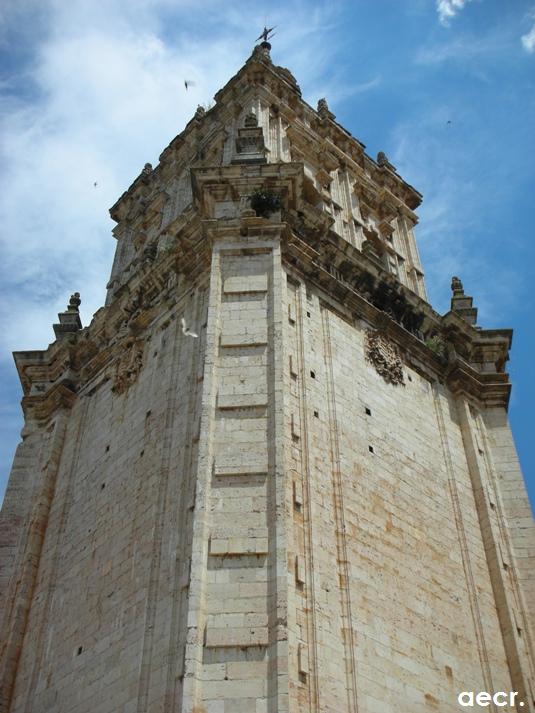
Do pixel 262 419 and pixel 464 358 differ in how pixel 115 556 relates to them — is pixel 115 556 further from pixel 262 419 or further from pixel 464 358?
pixel 464 358

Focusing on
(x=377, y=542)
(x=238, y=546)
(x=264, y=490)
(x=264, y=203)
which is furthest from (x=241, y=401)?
(x=264, y=203)

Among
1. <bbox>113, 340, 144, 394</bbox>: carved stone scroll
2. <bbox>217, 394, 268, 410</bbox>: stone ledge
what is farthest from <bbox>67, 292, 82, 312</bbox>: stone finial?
<bbox>217, 394, 268, 410</bbox>: stone ledge

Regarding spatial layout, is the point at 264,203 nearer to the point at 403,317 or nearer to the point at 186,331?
the point at 186,331

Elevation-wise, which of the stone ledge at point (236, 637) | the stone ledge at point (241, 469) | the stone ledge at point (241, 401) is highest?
the stone ledge at point (241, 401)

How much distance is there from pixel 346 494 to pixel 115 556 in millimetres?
3971

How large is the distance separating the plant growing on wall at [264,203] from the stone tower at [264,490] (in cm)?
5

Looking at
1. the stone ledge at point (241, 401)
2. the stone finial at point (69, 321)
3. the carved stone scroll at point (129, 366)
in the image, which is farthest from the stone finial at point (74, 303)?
the stone ledge at point (241, 401)

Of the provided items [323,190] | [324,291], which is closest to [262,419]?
[324,291]

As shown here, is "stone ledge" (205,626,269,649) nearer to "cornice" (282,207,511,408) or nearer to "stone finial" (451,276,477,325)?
"cornice" (282,207,511,408)

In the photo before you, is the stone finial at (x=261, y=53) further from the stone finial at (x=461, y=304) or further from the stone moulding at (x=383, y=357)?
the stone moulding at (x=383, y=357)

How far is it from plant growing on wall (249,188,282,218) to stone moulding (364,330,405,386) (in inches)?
124

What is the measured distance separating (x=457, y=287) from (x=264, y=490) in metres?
11.9

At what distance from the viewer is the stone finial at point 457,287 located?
23.3 metres

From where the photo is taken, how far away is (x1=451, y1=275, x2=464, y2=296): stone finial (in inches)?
916
